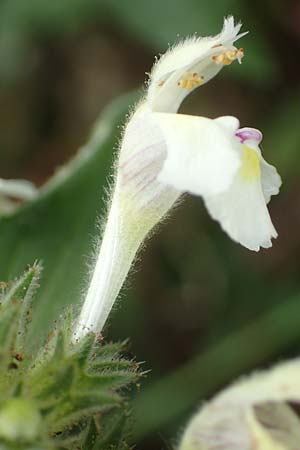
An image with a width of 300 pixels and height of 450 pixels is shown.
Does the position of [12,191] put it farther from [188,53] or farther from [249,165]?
[249,165]

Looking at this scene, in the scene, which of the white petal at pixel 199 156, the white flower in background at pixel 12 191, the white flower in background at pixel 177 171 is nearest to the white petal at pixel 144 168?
the white flower in background at pixel 177 171

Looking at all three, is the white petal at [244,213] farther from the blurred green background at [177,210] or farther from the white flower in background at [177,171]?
the blurred green background at [177,210]

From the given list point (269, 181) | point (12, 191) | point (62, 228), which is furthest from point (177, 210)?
point (269, 181)

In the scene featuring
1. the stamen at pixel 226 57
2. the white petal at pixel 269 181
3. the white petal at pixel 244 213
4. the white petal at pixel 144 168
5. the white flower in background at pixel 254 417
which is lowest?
the white flower in background at pixel 254 417

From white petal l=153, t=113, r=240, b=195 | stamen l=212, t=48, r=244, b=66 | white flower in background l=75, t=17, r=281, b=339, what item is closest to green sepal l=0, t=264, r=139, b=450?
white flower in background l=75, t=17, r=281, b=339

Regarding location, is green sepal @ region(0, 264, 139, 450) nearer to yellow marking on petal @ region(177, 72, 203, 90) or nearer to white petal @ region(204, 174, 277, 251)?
white petal @ region(204, 174, 277, 251)

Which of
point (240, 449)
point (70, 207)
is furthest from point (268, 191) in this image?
point (70, 207)

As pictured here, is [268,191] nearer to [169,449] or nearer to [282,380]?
[282,380]
